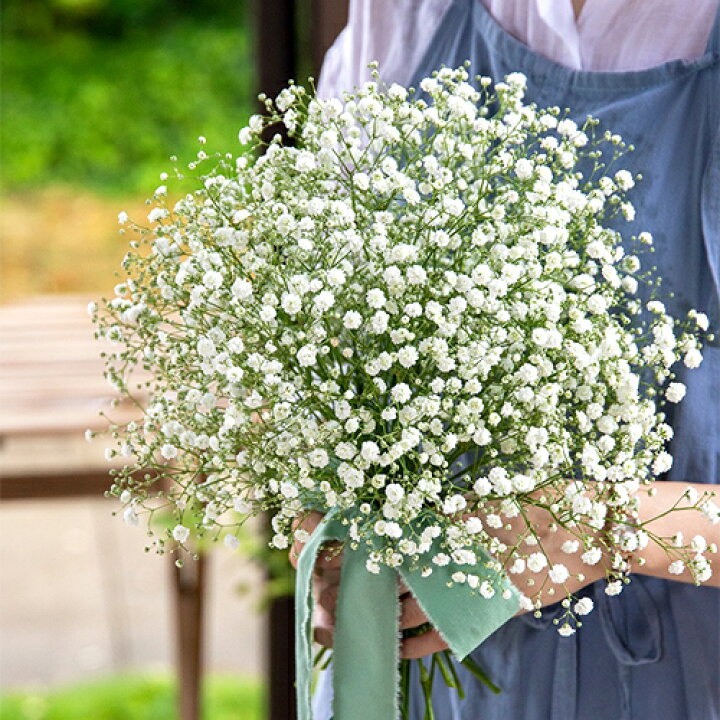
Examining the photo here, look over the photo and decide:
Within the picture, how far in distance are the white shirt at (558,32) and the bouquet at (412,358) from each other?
135mm

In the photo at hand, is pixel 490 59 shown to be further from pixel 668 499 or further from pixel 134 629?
pixel 134 629

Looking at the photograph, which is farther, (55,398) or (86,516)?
(86,516)

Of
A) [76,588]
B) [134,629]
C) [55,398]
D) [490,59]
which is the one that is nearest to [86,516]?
[76,588]

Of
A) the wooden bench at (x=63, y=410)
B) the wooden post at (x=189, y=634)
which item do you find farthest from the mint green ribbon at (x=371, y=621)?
the wooden post at (x=189, y=634)

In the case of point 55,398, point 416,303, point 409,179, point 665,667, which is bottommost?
point 665,667

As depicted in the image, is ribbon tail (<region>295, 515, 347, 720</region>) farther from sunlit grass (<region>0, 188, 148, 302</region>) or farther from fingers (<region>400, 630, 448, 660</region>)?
sunlit grass (<region>0, 188, 148, 302</region>)

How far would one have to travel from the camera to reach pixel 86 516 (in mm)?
4441

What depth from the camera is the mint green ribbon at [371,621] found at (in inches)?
35.1

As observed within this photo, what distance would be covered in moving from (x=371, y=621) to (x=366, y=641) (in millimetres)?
21

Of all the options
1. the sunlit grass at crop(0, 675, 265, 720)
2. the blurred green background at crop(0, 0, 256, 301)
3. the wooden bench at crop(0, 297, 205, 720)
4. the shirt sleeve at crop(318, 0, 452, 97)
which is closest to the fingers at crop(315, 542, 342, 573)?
the shirt sleeve at crop(318, 0, 452, 97)

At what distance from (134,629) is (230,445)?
9.35 feet

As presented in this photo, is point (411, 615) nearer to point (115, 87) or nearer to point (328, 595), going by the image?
point (328, 595)

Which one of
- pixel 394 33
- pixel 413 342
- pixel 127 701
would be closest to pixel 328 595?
pixel 413 342

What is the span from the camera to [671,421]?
992mm
